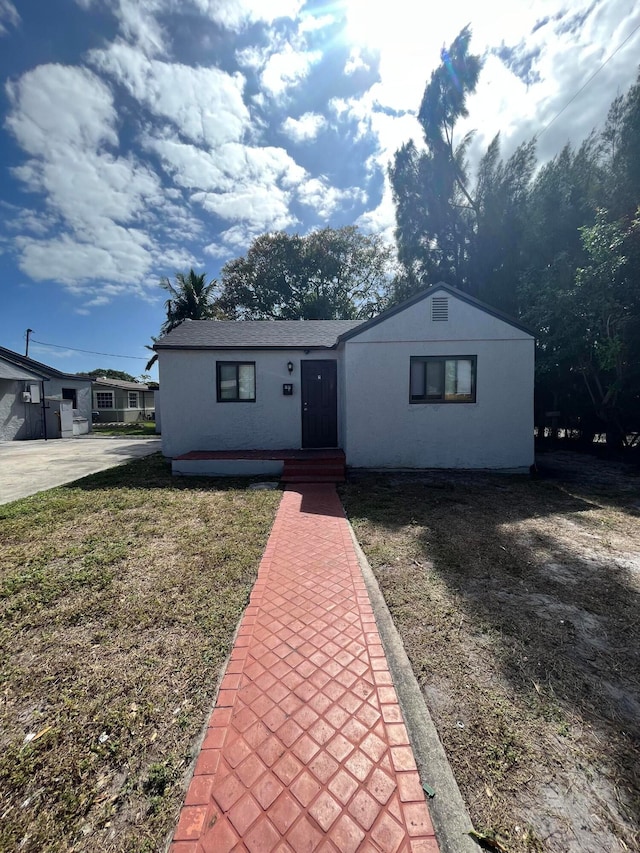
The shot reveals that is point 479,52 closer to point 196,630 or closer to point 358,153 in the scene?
point 358,153

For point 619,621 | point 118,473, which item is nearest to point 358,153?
point 118,473

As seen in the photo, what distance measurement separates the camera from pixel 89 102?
7734 millimetres

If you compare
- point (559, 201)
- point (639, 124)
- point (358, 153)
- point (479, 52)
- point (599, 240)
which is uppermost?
point (479, 52)

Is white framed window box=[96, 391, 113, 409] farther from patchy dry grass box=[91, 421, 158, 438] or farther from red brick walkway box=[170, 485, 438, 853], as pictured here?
red brick walkway box=[170, 485, 438, 853]

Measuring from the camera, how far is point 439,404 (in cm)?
795

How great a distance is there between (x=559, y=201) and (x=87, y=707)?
15.8m

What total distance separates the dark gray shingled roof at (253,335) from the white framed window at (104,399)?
18256 millimetres

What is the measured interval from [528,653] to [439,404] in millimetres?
6099

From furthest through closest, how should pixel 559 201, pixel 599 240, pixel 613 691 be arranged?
pixel 559 201 < pixel 599 240 < pixel 613 691

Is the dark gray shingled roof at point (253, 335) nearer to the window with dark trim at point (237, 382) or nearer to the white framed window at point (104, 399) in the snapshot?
the window with dark trim at point (237, 382)

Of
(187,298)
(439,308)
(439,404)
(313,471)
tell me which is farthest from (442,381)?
(187,298)

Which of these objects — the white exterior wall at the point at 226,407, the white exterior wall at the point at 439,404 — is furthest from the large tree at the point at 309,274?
the white exterior wall at the point at 439,404

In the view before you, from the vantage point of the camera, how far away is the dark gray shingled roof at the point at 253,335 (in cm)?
915

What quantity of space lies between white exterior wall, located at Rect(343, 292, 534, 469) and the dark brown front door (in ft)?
5.30
